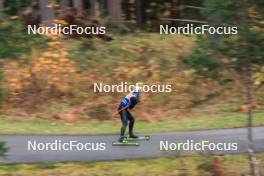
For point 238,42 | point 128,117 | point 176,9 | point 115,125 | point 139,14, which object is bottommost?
point 115,125

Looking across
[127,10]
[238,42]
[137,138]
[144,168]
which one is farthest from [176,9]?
[238,42]

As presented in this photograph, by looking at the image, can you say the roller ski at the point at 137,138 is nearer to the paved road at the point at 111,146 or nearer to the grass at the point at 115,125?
the paved road at the point at 111,146

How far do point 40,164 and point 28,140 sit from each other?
2.54m

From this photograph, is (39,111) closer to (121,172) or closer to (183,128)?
(183,128)

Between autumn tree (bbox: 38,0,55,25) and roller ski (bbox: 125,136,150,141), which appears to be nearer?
roller ski (bbox: 125,136,150,141)

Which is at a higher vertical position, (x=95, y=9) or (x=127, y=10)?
(x=127, y=10)

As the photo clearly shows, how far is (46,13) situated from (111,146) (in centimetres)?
1254

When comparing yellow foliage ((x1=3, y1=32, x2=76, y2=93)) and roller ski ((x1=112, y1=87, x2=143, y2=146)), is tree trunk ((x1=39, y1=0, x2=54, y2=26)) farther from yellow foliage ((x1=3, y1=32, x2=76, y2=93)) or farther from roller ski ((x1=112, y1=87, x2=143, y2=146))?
roller ski ((x1=112, y1=87, x2=143, y2=146))
